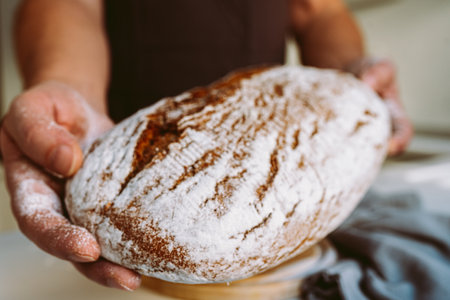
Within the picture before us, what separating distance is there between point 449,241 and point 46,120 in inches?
30.1

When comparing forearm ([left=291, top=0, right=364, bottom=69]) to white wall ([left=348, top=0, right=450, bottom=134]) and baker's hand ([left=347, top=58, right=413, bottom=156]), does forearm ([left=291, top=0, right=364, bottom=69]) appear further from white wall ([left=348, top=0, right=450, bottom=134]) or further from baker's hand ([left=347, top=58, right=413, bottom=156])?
white wall ([left=348, top=0, right=450, bottom=134])

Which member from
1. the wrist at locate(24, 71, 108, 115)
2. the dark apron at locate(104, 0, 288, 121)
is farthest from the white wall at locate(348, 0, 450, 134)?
the wrist at locate(24, 71, 108, 115)

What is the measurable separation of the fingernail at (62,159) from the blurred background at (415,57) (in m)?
1.64

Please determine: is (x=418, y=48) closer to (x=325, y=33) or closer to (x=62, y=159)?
(x=325, y=33)

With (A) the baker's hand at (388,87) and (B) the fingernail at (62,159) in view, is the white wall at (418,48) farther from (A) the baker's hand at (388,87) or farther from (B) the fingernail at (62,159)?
(B) the fingernail at (62,159)

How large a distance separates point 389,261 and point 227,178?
367mm

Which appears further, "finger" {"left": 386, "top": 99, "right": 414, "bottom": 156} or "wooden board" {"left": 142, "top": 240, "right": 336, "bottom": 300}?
"finger" {"left": 386, "top": 99, "right": 414, "bottom": 156}

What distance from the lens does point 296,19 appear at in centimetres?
163

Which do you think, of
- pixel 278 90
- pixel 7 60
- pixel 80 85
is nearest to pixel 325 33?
pixel 278 90

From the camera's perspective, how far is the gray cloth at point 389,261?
2.21ft

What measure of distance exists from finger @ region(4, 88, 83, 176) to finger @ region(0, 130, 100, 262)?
4 cm

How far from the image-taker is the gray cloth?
2.21 ft

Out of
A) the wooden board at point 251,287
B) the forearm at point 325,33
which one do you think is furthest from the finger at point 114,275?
the forearm at point 325,33

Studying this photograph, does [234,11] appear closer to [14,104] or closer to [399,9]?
[14,104]
